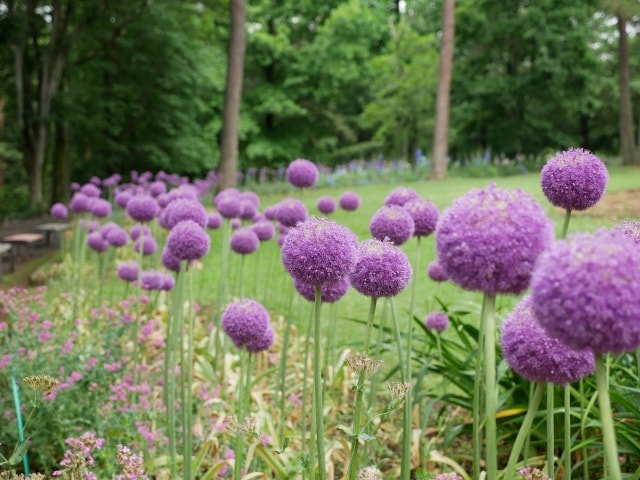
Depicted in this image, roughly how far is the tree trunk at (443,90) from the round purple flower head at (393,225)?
52.0ft

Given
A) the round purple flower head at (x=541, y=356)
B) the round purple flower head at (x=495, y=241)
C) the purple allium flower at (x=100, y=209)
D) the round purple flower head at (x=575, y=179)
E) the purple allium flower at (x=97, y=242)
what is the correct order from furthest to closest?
1. the purple allium flower at (x=100, y=209)
2. the purple allium flower at (x=97, y=242)
3. the round purple flower head at (x=575, y=179)
4. the round purple flower head at (x=541, y=356)
5. the round purple flower head at (x=495, y=241)

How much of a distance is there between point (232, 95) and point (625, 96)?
15235mm

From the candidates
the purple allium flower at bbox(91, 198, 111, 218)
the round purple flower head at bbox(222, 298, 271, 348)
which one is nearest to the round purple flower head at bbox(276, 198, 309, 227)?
the round purple flower head at bbox(222, 298, 271, 348)

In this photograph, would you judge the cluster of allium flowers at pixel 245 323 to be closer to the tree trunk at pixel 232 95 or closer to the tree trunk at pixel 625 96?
the tree trunk at pixel 232 95

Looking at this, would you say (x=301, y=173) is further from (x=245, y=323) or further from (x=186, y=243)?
(x=245, y=323)

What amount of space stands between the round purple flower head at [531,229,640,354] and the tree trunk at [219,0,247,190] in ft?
39.0

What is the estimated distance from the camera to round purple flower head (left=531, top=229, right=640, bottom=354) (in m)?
0.92

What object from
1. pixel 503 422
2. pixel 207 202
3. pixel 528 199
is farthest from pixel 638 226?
pixel 207 202

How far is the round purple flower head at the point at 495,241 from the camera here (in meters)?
1.10

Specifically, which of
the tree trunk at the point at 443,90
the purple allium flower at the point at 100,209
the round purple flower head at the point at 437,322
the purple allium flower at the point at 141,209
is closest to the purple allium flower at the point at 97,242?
the purple allium flower at the point at 100,209

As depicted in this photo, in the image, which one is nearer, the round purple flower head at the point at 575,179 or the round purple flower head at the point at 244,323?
the round purple flower head at the point at 575,179

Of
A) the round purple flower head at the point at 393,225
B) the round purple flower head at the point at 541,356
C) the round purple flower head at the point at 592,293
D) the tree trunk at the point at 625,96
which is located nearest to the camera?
the round purple flower head at the point at 592,293

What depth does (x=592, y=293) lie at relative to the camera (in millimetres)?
915

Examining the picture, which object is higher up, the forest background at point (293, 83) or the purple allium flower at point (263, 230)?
the forest background at point (293, 83)
